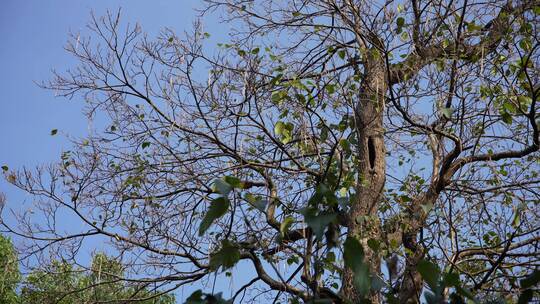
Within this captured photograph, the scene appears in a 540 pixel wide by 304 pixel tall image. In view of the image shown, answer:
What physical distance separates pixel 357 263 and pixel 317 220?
6.7 inches

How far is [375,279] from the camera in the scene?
2.05 meters

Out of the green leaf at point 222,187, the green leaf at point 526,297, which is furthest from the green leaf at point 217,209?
the green leaf at point 526,297

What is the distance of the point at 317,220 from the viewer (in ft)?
5.88

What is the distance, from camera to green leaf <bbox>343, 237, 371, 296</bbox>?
1723 millimetres

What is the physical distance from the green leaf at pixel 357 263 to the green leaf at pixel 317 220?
0.08m

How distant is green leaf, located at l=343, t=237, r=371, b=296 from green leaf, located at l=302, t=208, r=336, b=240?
80mm

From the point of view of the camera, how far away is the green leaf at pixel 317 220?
5.77ft

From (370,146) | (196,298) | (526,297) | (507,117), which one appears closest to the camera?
(526,297)

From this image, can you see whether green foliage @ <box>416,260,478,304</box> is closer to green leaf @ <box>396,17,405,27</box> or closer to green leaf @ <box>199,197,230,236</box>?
green leaf @ <box>199,197,230,236</box>

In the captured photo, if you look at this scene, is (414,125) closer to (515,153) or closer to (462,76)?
(462,76)

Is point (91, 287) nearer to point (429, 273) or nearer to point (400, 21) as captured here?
point (400, 21)

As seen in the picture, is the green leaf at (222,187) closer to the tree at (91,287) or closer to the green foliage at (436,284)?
the green foliage at (436,284)

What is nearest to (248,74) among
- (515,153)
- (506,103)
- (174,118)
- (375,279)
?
(174,118)

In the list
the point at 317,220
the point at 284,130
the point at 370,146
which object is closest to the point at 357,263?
the point at 317,220
